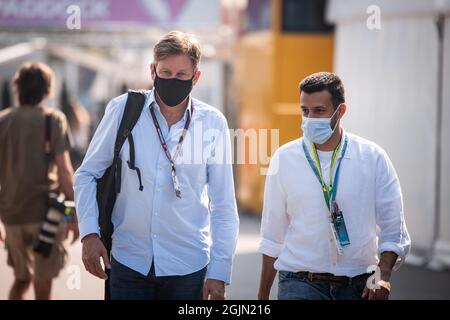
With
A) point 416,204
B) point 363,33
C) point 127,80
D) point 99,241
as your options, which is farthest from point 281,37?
point 99,241

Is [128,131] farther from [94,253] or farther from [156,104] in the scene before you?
[94,253]

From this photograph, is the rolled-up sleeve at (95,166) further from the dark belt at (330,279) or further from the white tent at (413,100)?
the white tent at (413,100)

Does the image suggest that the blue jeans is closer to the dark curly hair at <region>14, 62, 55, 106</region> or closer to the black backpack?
the black backpack

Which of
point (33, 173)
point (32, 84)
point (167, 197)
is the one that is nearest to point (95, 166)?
point (167, 197)

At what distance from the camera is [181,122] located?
482 centimetres

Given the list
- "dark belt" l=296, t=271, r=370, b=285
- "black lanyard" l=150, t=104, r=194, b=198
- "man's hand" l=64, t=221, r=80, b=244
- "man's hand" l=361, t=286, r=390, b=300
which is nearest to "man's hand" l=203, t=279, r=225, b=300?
"black lanyard" l=150, t=104, r=194, b=198

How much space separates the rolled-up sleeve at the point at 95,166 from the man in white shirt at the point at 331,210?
88cm

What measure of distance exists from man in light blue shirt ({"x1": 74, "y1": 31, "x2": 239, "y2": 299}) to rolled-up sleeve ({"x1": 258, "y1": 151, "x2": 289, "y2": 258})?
336 mm

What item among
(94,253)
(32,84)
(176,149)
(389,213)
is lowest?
(94,253)

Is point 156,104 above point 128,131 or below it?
above

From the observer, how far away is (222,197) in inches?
190

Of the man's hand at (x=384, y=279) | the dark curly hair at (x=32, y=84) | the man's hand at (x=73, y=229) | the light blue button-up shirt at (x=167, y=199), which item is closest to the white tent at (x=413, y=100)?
the dark curly hair at (x=32, y=84)

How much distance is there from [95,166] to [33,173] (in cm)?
257

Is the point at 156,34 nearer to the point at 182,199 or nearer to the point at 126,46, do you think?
the point at 126,46
